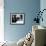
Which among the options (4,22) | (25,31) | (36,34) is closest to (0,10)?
(4,22)

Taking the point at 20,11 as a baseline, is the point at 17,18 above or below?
below

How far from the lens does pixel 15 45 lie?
13.8 ft

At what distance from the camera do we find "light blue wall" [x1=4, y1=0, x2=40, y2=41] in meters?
5.79

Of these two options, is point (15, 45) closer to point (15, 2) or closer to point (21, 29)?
point (21, 29)

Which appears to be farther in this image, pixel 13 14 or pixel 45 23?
pixel 13 14

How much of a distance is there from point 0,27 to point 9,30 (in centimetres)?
43

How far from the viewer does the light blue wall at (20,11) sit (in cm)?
579

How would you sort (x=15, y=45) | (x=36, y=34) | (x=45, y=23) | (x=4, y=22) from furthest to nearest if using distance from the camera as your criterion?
1. (x=4, y=22)
2. (x=45, y=23)
3. (x=15, y=45)
4. (x=36, y=34)

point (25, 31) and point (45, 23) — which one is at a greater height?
point (45, 23)

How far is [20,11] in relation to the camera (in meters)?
5.83

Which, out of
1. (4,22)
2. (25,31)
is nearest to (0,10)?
(4,22)

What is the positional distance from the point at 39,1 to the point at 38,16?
0.65 meters

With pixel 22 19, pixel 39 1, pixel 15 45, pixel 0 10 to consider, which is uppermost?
pixel 39 1

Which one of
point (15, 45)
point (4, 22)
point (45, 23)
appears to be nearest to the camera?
point (15, 45)
